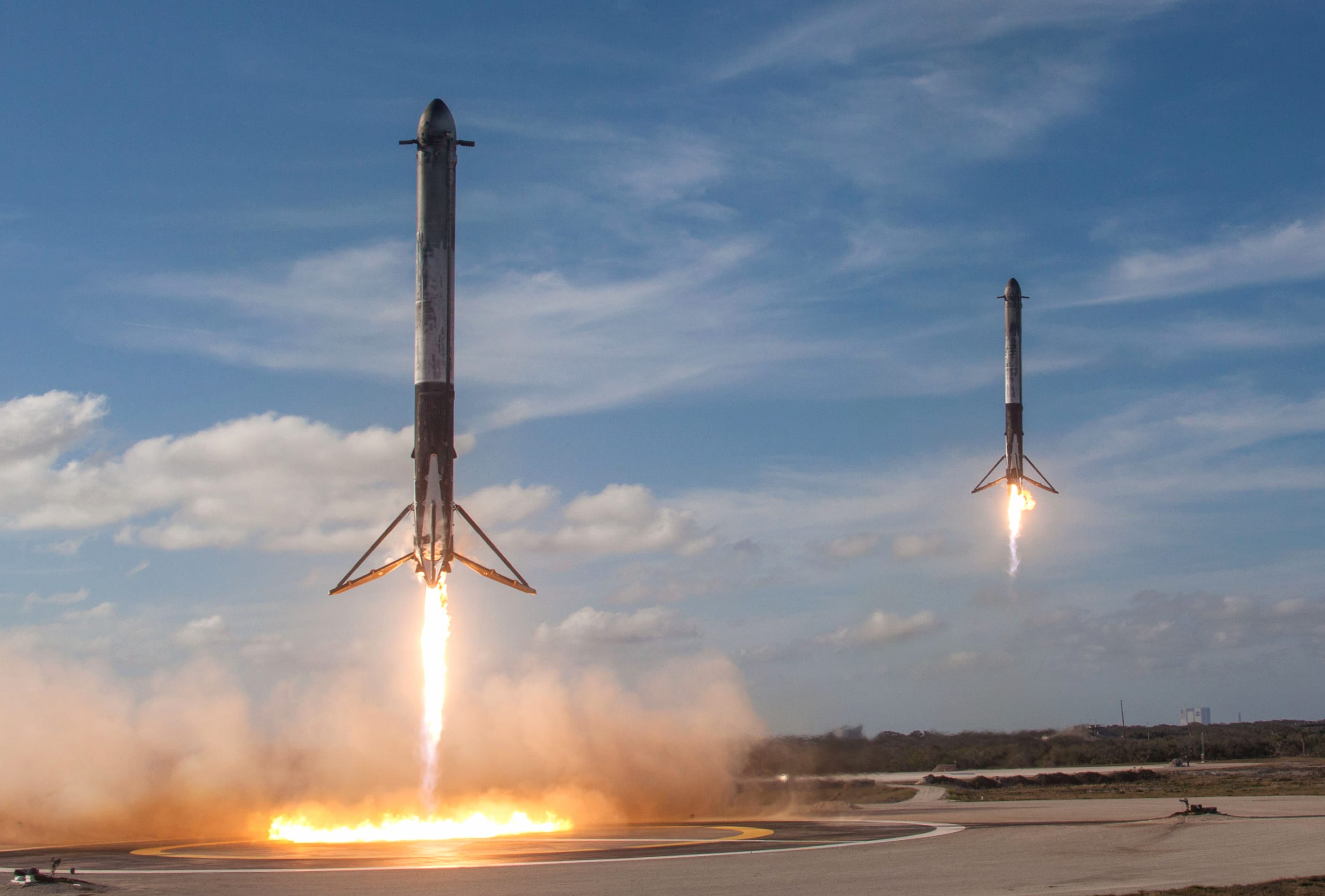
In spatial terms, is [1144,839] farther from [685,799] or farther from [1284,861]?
[685,799]

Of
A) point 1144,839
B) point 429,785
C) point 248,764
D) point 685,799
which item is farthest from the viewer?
point 685,799

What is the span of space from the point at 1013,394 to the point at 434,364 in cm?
2819

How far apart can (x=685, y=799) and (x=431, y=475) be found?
22082mm

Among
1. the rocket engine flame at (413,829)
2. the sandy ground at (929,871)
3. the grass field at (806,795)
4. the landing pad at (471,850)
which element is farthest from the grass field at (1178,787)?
the rocket engine flame at (413,829)

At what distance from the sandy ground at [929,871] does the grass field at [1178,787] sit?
20055 millimetres

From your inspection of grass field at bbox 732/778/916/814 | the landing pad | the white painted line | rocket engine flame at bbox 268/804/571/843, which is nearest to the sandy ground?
the white painted line

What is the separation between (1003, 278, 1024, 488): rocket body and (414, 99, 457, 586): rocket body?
27294 mm

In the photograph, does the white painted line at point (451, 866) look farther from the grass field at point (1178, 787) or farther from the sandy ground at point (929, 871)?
the grass field at point (1178, 787)

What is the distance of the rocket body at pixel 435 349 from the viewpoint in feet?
129

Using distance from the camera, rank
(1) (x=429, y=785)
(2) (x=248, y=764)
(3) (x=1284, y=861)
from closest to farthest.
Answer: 1. (3) (x=1284, y=861)
2. (1) (x=429, y=785)
3. (2) (x=248, y=764)

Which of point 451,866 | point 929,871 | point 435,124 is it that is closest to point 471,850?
point 451,866

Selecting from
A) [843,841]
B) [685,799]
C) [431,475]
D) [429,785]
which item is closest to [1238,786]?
[685,799]

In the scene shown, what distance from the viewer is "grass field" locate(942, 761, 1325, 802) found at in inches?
2352

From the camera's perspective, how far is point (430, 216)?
40.4 metres
